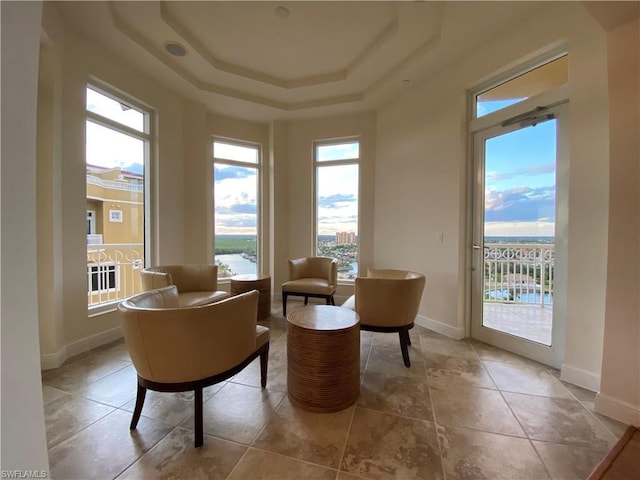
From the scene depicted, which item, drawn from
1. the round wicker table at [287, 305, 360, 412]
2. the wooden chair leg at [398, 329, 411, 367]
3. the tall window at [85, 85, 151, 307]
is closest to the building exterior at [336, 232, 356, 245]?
the wooden chair leg at [398, 329, 411, 367]

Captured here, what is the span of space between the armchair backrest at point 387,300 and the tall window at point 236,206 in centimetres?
295

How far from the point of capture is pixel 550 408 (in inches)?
74.1

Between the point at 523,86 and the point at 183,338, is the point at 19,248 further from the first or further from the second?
the point at 523,86

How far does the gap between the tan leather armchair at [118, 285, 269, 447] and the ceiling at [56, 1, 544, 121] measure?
2.71 m

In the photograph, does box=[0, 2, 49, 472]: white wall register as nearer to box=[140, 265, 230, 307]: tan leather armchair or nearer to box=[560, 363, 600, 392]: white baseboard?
box=[140, 265, 230, 307]: tan leather armchair

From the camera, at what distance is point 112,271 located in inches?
135

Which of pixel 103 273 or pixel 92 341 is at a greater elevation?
pixel 103 273

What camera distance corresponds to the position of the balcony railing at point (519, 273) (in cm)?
256

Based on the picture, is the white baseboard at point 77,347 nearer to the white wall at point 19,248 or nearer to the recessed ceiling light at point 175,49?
the white wall at point 19,248

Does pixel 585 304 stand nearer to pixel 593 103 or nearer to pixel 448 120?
pixel 593 103

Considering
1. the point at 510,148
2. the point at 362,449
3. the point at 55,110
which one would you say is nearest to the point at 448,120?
the point at 510,148

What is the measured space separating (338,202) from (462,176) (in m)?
2.10

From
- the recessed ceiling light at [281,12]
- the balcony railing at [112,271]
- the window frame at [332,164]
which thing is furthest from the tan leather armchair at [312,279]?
the recessed ceiling light at [281,12]

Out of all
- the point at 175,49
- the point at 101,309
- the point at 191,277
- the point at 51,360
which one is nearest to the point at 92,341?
the point at 101,309
